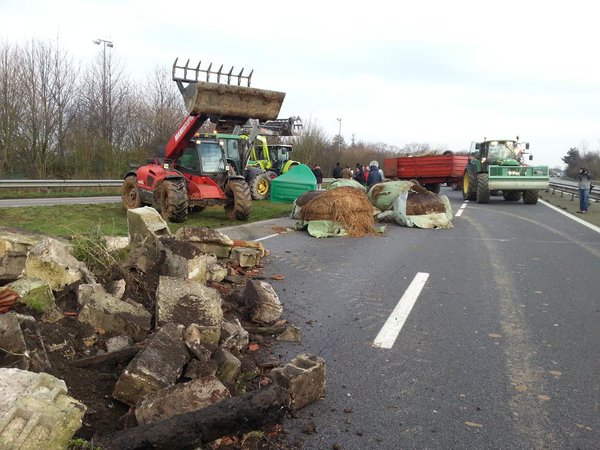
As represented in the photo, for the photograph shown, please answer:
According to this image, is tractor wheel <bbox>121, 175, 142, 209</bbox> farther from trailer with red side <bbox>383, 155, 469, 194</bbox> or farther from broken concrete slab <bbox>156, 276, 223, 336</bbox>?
trailer with red side <bbox>383, 155, 469, 194</bbox>

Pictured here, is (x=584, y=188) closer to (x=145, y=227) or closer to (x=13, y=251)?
(x=145, y=227)

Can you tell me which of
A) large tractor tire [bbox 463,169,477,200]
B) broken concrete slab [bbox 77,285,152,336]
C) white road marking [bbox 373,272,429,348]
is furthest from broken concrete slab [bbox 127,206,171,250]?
large tractor tire [bbox 463,169,477,200]

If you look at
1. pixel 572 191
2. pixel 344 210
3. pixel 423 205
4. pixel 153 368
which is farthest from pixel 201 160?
pixel 572 191

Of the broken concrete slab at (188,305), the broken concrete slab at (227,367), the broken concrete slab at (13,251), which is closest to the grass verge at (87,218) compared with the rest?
the broken concrete slab at (13,251)

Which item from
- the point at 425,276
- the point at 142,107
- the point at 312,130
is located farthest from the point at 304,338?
the point at 312,130

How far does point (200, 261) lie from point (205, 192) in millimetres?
8134

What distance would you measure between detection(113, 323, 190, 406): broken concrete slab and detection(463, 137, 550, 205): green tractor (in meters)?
20.3

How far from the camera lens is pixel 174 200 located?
1299 cm

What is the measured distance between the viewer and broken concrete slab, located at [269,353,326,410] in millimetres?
3549

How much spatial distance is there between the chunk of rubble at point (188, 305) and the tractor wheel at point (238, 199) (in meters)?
9.22

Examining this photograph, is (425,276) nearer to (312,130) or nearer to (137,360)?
(137,360)

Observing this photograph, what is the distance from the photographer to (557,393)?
12.6ft

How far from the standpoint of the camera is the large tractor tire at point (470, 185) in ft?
76.3

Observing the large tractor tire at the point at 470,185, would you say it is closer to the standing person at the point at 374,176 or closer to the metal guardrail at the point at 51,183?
the standing person at the point at 374,176
